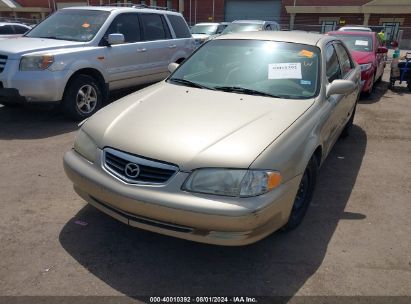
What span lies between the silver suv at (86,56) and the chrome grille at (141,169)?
11.5 ft

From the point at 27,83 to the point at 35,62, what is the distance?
0.34m

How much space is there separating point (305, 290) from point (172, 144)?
138 centimetres

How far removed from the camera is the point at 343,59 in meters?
5.05

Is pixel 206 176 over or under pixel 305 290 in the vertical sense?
over

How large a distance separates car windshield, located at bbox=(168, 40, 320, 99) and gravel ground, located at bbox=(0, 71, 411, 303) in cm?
124

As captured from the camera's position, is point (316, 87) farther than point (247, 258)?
Yes

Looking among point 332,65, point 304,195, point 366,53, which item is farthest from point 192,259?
point 366,53

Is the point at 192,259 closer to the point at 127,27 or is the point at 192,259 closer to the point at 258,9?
the point at 127,27

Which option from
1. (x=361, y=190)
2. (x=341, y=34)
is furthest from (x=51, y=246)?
(x=341, y=34)

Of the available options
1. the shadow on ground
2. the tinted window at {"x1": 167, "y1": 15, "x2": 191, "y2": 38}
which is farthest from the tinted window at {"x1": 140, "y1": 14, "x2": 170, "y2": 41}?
the shadow on ground

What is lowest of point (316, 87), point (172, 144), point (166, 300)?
point (166, 300)

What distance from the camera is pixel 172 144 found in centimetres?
267

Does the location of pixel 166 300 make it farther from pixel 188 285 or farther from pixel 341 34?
pixel 341 34

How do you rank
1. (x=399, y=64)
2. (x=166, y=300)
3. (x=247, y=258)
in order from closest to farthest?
1. (x=166, y=300)
2. (x=247, y=258)
3. (x=399, y=64)
